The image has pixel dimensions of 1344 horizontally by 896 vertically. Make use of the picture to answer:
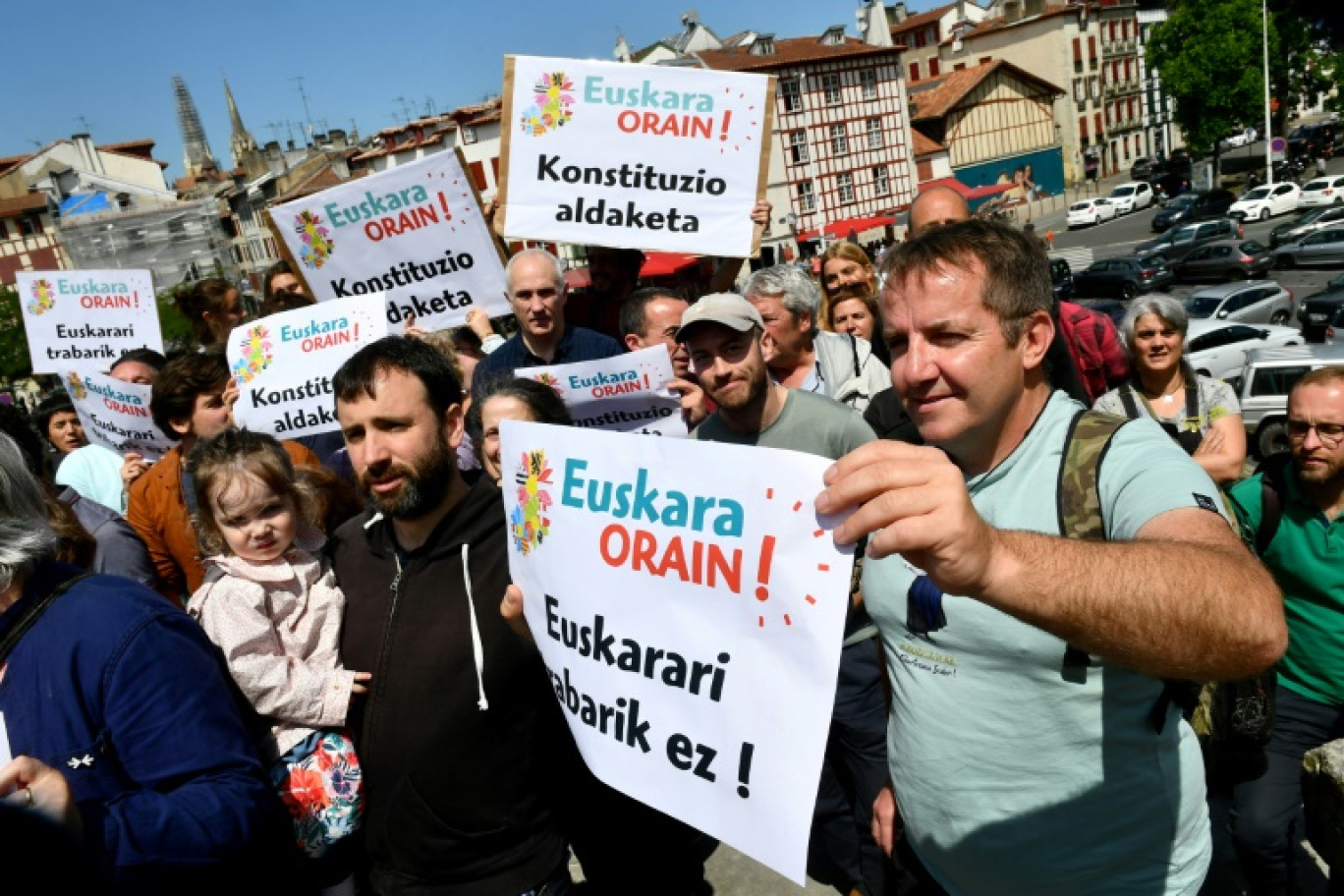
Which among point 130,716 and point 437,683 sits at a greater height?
point 130,716

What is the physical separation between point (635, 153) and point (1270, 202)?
147 ft

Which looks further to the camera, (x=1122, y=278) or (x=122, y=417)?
(x=1122, y=278)

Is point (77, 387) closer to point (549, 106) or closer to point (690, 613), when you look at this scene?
point (549, 106)

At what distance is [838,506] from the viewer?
4.93ft

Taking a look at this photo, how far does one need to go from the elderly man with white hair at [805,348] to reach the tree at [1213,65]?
55.3 m

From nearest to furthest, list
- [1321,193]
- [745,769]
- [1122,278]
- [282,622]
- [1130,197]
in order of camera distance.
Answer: [745,769]
[282,622]
[1122,278]
[1321,193]
[1130,197]

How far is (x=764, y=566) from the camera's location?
1.81 metres

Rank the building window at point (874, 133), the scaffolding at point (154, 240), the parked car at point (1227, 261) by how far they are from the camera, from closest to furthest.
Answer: the parked car at point (1227, 261)
the building window at point (874, 133)
the scaffolding at point (154, 240)

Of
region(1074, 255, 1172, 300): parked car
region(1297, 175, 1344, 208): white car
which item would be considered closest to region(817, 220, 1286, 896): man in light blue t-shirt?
region(1074, 255, 1172, 300): parked car

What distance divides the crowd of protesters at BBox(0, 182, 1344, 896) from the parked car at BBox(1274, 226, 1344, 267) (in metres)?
29.9

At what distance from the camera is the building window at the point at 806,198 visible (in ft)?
170

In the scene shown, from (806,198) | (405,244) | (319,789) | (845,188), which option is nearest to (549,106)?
(405,244)

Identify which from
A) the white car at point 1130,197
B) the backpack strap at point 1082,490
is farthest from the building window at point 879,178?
the backpack strap at point 1082,490

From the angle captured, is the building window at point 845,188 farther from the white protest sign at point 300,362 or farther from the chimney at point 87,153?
the chimney at point 87,153
